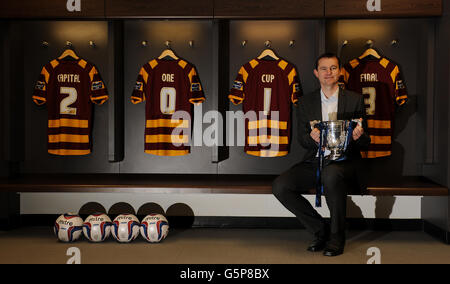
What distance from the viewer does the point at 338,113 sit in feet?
10.2

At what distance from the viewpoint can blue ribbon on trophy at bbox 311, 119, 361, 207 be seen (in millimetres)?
2910

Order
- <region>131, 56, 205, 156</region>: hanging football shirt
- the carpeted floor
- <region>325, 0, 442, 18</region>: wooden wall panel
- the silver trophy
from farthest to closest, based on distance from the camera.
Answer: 1. <region>131, 56, 205, 156</region>: hanging football shirt
2. <region>325, 0, 442, 18</region>: wooden wall panel
3. the silver trophy
4. the carpeted floor

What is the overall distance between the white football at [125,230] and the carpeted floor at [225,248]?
0.16ft

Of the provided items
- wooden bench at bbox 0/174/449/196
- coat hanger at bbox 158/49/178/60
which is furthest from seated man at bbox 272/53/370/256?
coat hanger at bbox 158/49/178/60

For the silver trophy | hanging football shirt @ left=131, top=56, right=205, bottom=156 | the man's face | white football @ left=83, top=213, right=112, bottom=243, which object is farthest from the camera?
hanging football shirt @ left=131, top=56, right=205, bottom=156

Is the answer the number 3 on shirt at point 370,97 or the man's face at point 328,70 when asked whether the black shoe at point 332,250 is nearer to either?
the man's face at point 328,70

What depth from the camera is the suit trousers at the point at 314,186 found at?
2812 millimetres

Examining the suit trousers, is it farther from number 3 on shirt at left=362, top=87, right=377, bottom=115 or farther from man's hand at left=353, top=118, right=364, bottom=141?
number 3 on shirt at left=362, top=87, right=377, bottom=115

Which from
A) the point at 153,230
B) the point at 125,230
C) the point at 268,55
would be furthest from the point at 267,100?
the point at 125,230

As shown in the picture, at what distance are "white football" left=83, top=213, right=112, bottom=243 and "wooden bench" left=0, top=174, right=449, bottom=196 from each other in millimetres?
239

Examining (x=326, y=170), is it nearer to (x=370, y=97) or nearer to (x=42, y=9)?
(x=370, y=97)

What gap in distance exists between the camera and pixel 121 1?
11.7 feet

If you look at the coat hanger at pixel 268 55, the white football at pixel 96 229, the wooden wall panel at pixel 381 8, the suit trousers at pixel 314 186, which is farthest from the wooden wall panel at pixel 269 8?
the white football at pixel 96 229
